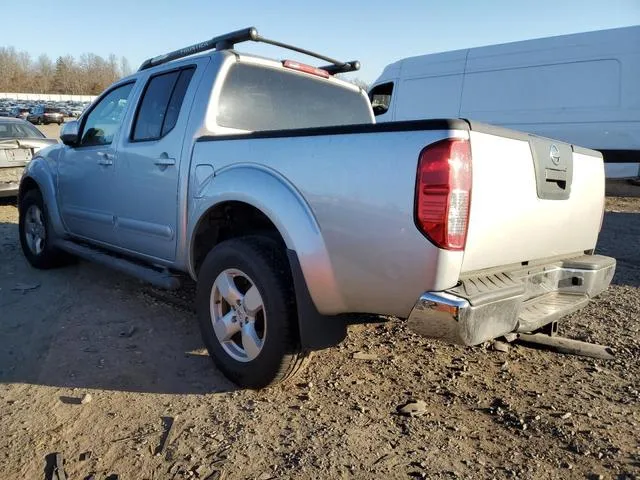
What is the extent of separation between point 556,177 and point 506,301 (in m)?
0.84

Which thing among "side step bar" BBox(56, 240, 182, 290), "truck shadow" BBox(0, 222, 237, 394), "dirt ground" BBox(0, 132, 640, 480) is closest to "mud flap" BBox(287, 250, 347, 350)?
"dirt ground" BBox(0, 132, 640, 480)

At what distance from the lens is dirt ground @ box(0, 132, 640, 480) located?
231cm

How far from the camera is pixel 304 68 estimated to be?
4.14 metres

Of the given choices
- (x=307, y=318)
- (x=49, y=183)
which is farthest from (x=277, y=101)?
(x=49, y=183)

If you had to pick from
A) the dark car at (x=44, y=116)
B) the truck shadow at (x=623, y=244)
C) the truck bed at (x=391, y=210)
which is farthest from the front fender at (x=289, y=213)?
the dark car at (x=44, y=116)

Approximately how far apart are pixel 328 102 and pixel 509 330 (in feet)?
8.61

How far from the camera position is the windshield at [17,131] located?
9016 mm

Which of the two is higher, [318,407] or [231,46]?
[231,46]

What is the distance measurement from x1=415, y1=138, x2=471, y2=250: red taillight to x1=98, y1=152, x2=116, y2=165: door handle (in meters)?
2.93

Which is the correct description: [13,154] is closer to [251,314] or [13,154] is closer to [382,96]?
[251,314]

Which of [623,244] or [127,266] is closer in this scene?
[127,266]

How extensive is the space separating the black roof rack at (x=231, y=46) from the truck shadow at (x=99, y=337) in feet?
6.76

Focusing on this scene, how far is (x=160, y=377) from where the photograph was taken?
314 cm

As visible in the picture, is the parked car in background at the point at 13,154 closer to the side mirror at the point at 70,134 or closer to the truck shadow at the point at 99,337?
the truck shadow at the point at 99,337
